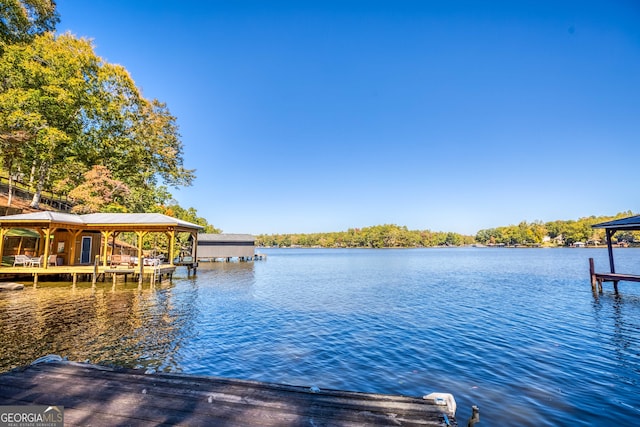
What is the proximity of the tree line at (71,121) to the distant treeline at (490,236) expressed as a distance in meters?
144

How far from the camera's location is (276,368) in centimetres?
745

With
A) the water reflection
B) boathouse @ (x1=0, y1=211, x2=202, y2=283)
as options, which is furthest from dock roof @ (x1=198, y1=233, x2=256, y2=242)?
the water reflection

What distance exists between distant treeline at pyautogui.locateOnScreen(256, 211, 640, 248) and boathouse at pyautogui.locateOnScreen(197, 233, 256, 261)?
124 m

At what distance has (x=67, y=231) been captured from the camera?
75.8 ft

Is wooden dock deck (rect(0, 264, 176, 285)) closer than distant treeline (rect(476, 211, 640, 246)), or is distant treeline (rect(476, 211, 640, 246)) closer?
wooden dock deck (rect(0, 264, 176, 285))

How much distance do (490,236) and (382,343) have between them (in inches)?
7583

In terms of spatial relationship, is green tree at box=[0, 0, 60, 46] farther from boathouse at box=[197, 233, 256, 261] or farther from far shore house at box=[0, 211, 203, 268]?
boathouse at box=[197, 233, 256, 261]

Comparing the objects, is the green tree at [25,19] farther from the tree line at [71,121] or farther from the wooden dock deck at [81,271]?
the wooden dock deck at [81,271]

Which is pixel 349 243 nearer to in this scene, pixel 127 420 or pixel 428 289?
pixel 428 289

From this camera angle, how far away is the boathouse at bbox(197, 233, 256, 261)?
156 feet

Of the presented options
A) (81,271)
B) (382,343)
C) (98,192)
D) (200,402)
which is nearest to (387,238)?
(98,192)

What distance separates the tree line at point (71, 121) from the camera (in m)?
24.5

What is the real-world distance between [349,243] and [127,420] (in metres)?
183

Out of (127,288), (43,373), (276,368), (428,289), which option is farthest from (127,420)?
(428,289)
